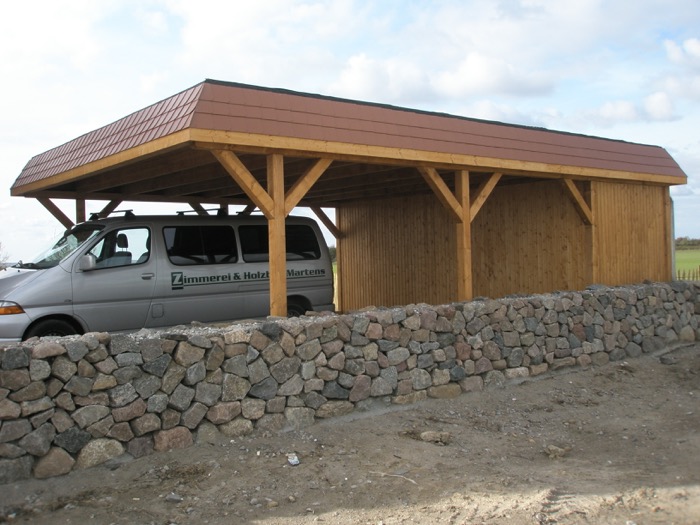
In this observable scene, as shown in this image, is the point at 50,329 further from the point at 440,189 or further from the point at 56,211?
the point at 440,189

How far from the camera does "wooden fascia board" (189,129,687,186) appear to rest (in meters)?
6.80

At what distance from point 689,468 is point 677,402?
3106 mm

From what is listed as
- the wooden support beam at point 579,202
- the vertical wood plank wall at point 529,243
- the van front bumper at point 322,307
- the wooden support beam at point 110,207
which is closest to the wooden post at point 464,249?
the van front bumper at point 322,307

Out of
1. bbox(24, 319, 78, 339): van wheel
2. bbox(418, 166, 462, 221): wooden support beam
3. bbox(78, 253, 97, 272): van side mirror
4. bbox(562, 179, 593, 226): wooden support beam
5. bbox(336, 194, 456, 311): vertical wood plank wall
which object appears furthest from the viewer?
bbox(336, 194, 456, 311): vertical wood plank wall

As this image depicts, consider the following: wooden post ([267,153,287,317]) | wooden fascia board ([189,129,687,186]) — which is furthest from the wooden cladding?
wooden post ([267,153,287,317])

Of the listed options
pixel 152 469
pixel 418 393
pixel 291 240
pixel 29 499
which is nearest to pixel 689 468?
pixel 418 393

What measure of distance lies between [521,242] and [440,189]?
3.62m

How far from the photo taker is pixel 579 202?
36.5 feet

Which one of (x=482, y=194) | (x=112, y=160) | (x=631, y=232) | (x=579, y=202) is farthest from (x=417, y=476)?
(x=631, y=232)

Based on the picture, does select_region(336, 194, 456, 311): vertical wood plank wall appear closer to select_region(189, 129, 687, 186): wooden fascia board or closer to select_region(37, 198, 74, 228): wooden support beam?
select_region(189, 129, 687, 186): wooden fascia board

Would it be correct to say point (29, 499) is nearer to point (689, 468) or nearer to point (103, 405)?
point (103, 405)

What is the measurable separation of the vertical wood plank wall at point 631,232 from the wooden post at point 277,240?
247 inches

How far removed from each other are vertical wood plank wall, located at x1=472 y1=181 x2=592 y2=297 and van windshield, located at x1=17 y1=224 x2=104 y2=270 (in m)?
7.15

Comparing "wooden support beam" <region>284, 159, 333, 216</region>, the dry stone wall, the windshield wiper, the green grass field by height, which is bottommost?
the dry stone wall
